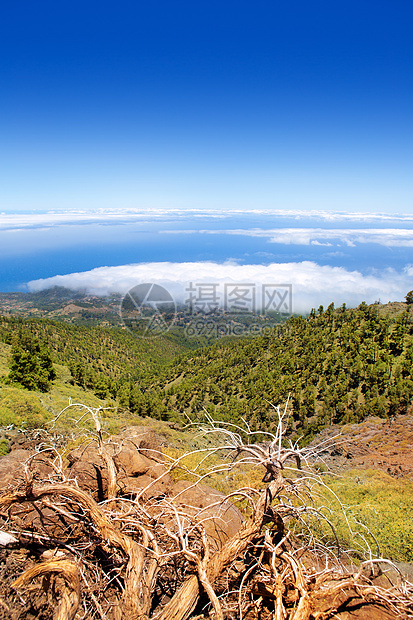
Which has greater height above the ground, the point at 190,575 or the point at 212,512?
the point at 190,575

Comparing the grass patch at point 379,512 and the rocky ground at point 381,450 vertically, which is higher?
the grass patch at point 379,512

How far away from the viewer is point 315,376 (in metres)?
42.5

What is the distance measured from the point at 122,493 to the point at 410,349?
44.5 metres

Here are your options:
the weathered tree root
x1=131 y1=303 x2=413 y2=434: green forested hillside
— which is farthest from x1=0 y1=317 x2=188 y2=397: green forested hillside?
the weathered tree root

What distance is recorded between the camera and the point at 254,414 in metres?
42.4

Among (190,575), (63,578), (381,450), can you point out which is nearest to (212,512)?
(190,575)

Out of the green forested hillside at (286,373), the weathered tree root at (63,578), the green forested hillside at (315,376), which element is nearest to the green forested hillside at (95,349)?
the green forested hillside at (286,373)

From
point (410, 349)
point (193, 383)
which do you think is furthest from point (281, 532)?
→ point (193, 383)

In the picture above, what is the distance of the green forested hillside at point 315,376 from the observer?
113 feet

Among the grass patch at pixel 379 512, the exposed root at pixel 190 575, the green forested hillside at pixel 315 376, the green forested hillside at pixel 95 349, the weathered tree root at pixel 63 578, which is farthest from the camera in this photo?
the green forested hillside at pixel 95 349

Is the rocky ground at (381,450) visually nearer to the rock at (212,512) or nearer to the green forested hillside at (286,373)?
the green forested hillside at (286,373)

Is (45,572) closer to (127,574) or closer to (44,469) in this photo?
(127,574)

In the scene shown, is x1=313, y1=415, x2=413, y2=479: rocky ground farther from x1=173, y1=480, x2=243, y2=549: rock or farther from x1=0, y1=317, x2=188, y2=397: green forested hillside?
x1=0, y1=317, x2=188, y2=397: green forested hillside

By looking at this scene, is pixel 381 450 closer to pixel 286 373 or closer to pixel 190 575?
pixel 190 575
